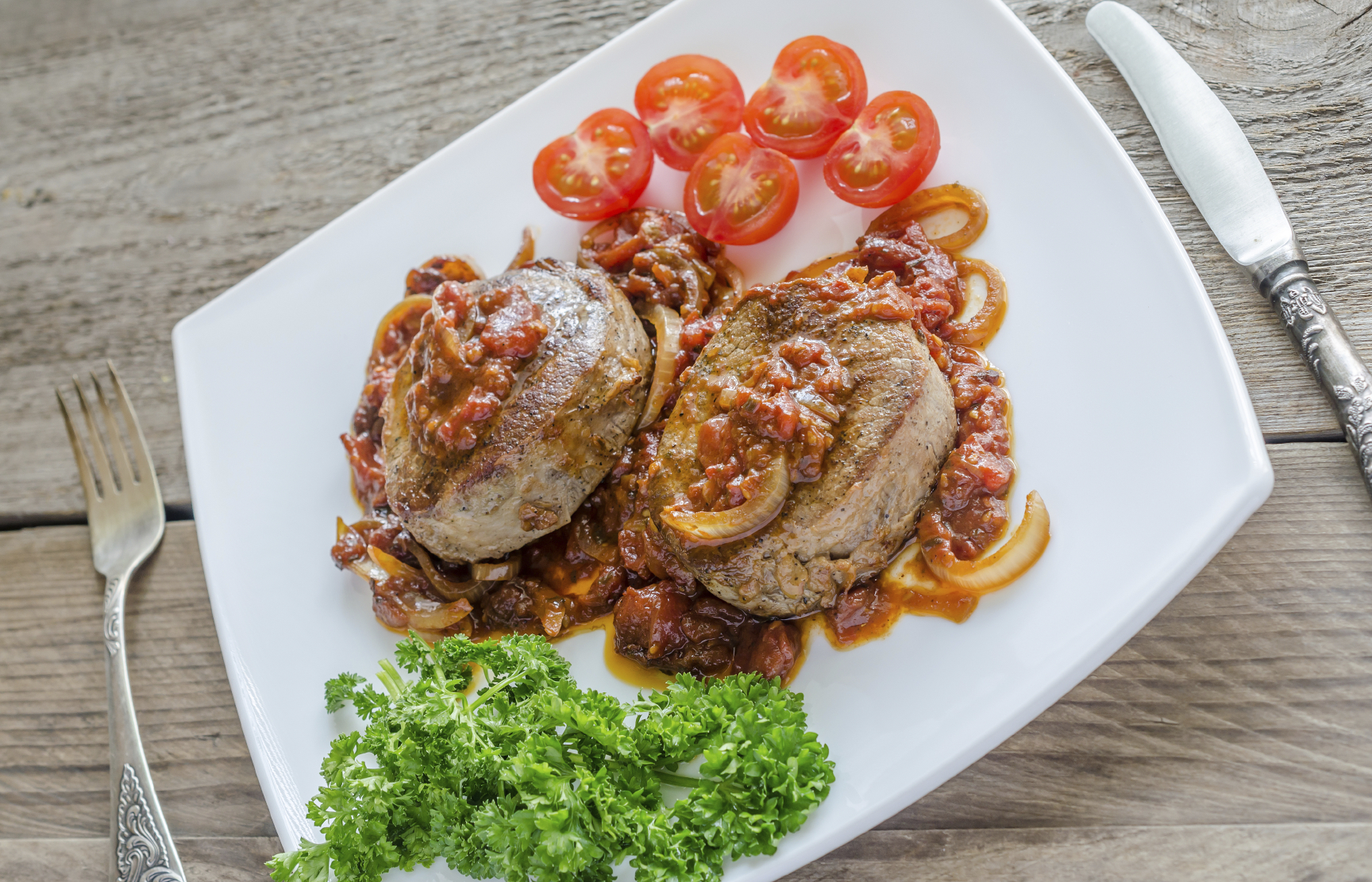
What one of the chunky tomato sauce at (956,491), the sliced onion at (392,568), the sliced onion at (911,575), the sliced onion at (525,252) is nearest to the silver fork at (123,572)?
the sliced onion at (392,568)

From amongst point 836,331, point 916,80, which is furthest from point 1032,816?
point 916,80

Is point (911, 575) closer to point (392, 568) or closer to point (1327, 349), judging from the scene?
point (1327, 349)

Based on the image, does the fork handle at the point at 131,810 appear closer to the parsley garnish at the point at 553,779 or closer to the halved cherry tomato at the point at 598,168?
the parsley garnish at the point at 553,779

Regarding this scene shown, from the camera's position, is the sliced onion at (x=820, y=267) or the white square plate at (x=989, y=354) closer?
the white square plate at (x=989, y=354)

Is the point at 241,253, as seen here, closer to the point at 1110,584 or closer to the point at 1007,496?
the point at 1007,496

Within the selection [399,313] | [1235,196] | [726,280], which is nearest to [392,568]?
[399,313]

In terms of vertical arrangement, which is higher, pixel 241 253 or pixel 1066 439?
pixel 241 253
